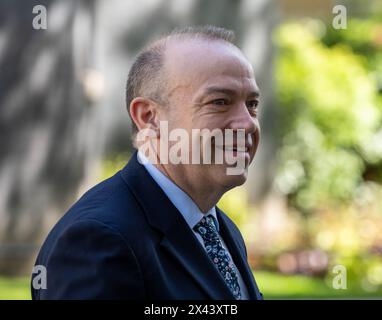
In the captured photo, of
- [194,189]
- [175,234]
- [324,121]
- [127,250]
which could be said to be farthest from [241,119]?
[324,121]

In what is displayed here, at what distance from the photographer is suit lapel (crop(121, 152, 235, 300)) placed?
1.94m

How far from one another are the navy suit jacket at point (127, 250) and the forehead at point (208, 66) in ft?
0.86

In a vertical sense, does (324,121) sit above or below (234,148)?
above

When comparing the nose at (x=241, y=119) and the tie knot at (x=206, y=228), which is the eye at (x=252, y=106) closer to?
the nose at (x=241, y=119)

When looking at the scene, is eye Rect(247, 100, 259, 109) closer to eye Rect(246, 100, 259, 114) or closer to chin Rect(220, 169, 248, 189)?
eye Rect(246, 100, 259, 114)

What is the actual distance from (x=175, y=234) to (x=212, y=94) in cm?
36

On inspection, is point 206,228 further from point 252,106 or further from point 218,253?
point 252,106

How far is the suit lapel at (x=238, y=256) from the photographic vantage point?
7.11 feet

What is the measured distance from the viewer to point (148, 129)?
7.09 ft

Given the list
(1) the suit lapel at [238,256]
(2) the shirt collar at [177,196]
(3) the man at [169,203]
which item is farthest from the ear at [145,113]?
(1) the suit lapel at [238,256]

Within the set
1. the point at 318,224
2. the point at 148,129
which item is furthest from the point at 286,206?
the point at 148,129

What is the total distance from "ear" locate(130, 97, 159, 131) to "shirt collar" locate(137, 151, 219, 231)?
105 millimetres

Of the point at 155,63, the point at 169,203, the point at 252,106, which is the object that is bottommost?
the point at 169,203

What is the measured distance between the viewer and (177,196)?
2.10 meters
